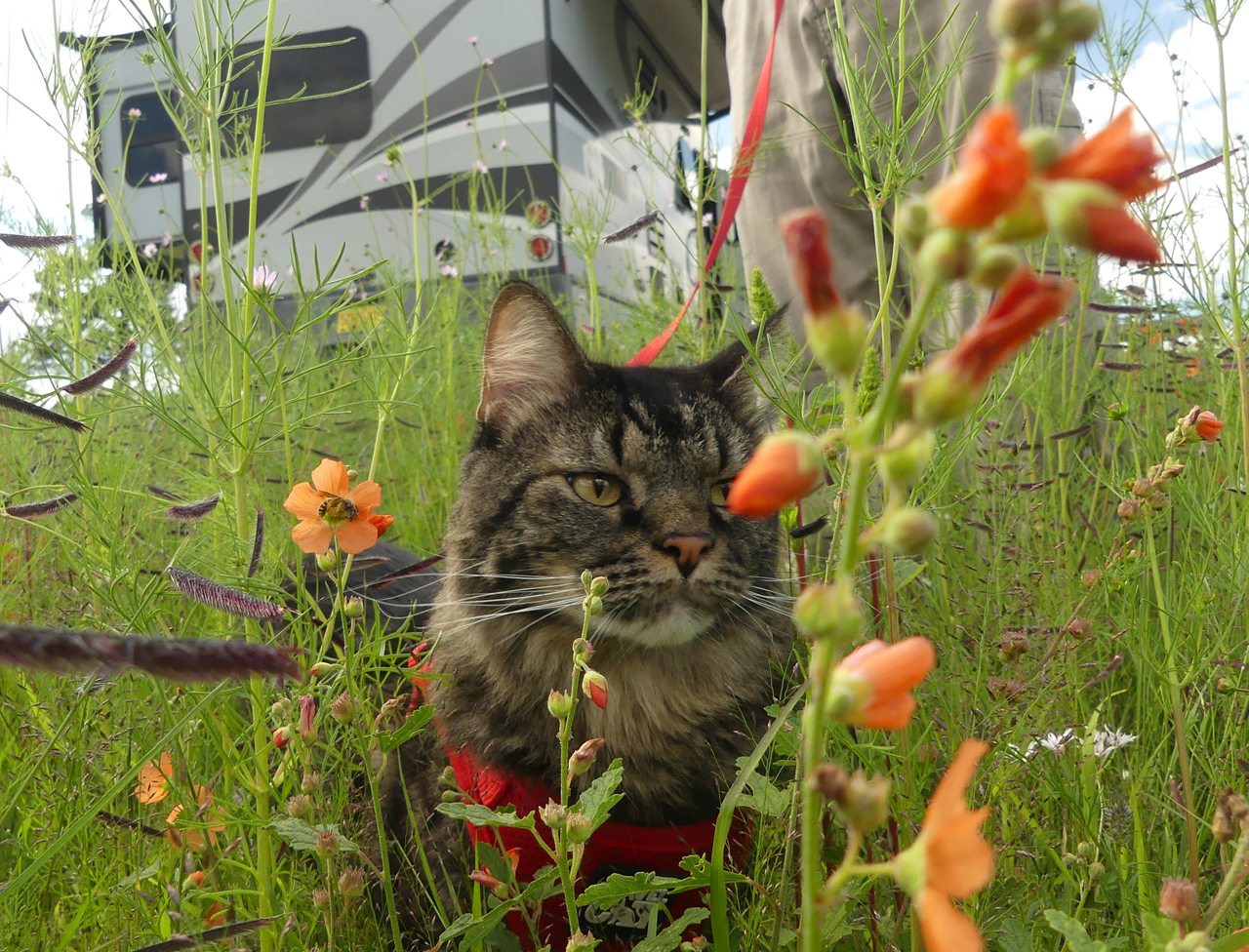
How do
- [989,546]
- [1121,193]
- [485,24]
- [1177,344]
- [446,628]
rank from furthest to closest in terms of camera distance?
[485,24]
[1177,344]
[446,628]
[989,546]
[1121,193]

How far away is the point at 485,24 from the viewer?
798cm

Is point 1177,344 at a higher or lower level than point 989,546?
higher

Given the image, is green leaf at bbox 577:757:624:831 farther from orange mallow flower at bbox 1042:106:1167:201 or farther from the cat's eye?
the cat's eye

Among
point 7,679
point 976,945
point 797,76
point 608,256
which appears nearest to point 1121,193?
point 976,945

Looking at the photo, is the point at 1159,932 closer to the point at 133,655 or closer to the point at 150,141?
the point at 133,655

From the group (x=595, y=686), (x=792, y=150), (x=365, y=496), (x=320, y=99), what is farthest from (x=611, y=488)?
(x=320, y=99)

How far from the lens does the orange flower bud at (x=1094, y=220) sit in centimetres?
33

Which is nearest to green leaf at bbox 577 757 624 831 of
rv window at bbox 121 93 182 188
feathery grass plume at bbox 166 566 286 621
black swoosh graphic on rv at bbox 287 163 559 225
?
feathery grass plume at bbox 166 566 286 621

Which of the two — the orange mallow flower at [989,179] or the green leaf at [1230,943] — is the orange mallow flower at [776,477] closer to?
the orange mallow flower at [989,179]

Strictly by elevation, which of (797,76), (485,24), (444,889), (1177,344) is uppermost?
(485,24)

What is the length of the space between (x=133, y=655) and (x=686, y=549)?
4.67 feet

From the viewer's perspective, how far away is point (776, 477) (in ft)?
1.29

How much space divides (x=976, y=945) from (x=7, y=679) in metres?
2.17

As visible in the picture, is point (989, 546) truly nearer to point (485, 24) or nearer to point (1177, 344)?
point (1177, 344)
